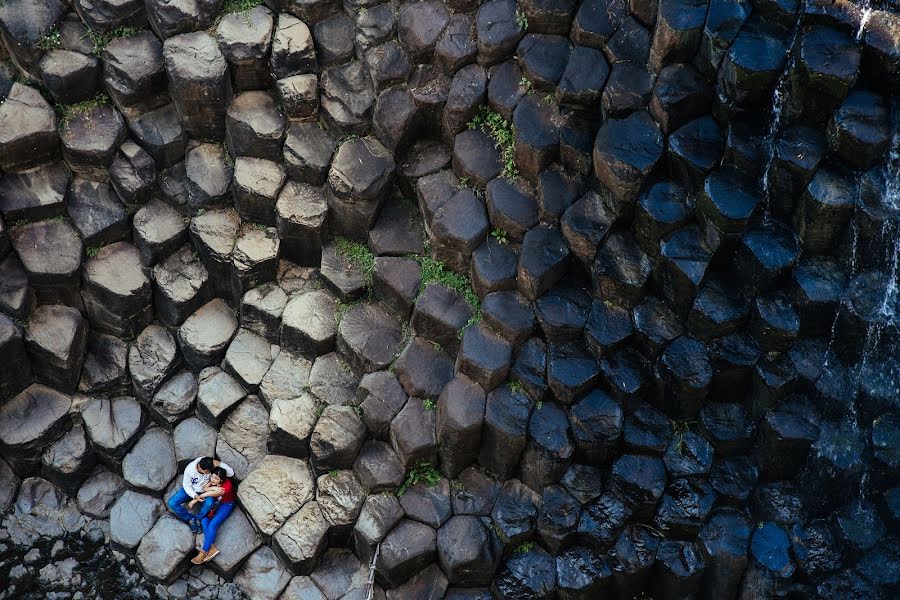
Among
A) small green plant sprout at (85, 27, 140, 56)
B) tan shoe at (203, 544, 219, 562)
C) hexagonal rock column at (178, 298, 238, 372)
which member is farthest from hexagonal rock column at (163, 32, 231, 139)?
tan shoe at (203, 544, 219, 562)

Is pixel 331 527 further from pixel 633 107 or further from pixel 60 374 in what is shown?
pixel 633 107

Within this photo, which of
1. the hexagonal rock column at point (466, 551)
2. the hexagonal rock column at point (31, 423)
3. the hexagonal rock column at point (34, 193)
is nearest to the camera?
the hexagonal rock column at point (466, 551)

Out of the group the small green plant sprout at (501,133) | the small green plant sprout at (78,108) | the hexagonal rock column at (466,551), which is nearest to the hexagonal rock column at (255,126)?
the small green plant sprout at (78,108)

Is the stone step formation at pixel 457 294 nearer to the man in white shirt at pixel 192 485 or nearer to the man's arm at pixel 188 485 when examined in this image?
the man in white shirt at pixel 192 485

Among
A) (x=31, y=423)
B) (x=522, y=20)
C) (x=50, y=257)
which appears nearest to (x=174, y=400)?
(x=31, y=423)

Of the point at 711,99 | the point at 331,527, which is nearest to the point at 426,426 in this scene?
the point at 331,527

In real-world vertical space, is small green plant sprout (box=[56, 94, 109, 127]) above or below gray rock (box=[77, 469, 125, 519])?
above

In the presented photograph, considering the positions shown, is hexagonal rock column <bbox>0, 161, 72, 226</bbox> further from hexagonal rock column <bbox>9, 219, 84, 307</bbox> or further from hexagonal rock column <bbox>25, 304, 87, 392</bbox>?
hexagonal rock column <bbox>25, 304, 87, 392</bbox>
